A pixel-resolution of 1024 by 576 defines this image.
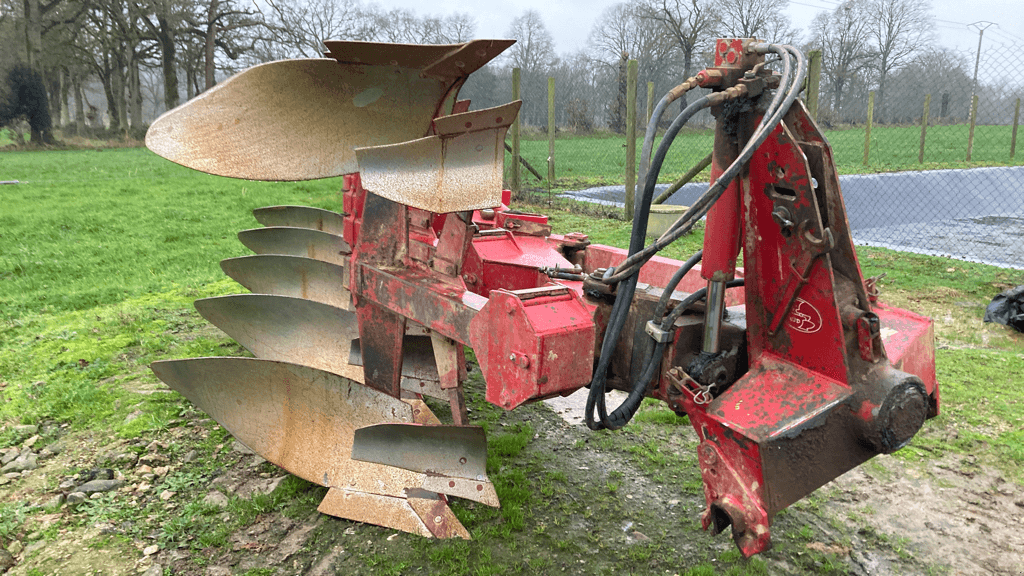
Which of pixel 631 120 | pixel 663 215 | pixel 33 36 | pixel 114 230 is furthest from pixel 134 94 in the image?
pixel 663 215

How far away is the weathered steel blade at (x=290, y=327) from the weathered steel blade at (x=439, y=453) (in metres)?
1.13

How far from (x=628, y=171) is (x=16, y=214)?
8.62m

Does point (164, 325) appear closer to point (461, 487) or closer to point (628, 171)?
point (461, 487)

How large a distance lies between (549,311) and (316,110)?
1.34 metres

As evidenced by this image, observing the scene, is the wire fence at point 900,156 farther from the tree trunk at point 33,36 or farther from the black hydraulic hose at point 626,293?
the tree trunk at point 33,36

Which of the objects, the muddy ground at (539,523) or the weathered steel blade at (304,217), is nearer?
the muddy ground at (539,523)

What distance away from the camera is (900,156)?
725 inches

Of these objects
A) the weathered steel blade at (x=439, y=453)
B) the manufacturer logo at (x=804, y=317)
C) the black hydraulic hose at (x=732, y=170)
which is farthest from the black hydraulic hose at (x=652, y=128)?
the weathered steel blade at (x=439, y=453)

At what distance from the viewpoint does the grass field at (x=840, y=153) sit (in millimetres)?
15312

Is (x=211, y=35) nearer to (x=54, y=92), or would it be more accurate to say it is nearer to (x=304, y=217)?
(x=54, y=92)

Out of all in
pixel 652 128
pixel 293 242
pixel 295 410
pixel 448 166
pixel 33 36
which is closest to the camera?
pixel 652 128

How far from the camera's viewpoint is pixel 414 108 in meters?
2.83

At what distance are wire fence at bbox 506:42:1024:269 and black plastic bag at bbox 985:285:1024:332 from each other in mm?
1792

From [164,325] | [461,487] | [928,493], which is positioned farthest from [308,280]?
[928,493]
